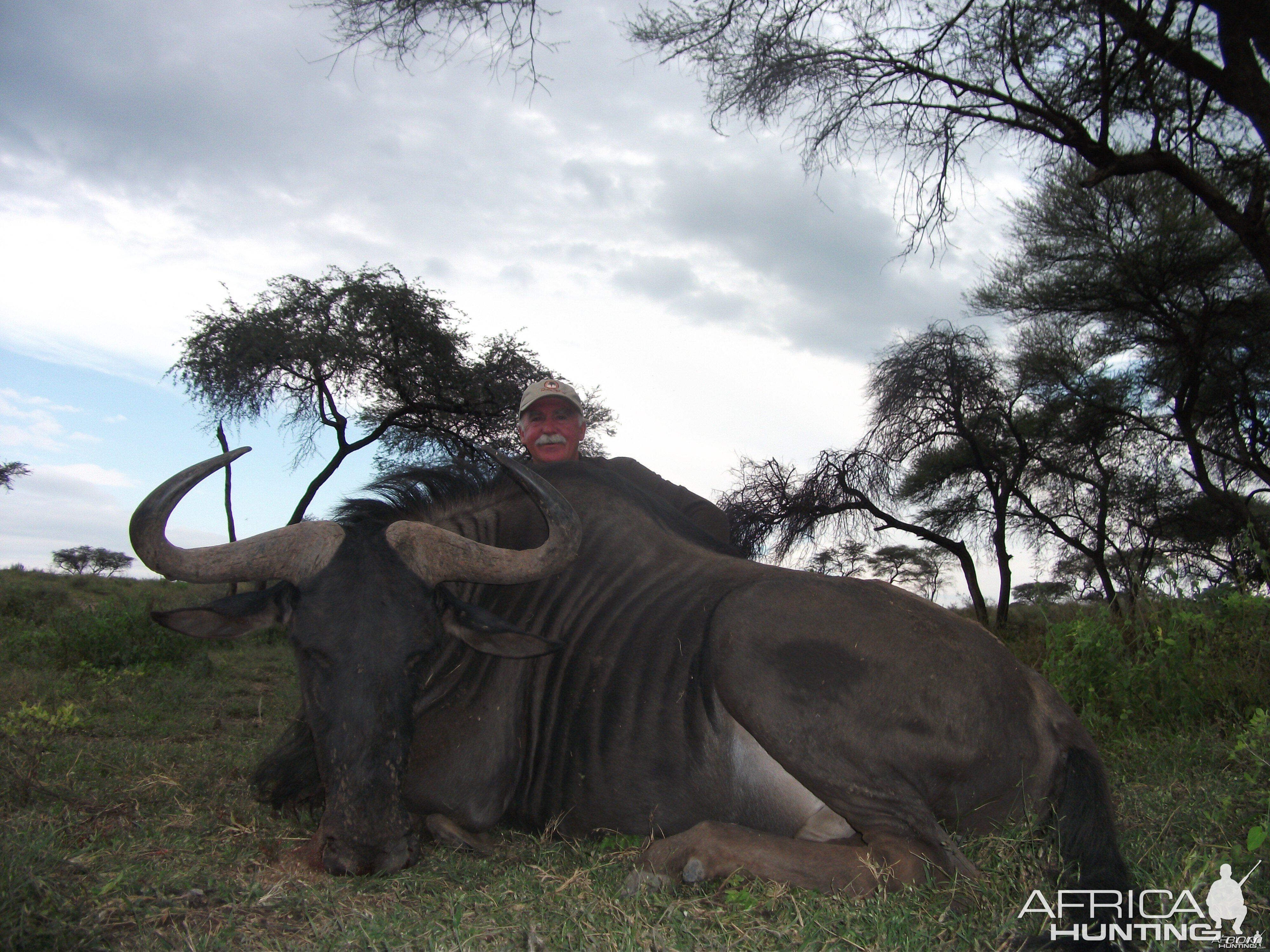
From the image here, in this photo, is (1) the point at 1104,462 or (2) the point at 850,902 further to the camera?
(1) the point at 1104,462

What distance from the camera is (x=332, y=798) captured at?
276 centimetres

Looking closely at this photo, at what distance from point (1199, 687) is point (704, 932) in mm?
3657

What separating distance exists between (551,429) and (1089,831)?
11.8ft

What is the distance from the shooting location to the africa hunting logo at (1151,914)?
2.16m

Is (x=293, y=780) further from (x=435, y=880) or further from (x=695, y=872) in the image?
(x=695, y=872)

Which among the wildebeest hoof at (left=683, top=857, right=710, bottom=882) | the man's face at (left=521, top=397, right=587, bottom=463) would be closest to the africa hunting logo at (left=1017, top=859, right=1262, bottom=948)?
the wildebeest hoof at (left=683, top=857, right=710, bottom=882)

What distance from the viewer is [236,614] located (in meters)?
3.17

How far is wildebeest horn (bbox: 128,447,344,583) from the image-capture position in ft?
10.2

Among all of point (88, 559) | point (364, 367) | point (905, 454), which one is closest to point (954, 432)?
point (905, 454)

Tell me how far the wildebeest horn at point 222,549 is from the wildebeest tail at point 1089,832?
8.06ft

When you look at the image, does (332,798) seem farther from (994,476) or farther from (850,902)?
(994,476)

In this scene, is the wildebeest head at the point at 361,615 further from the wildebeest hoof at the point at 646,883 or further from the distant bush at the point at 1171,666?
the distant bush at the point at 1171,666

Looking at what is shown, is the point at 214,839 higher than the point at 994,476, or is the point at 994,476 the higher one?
the point at 994,476

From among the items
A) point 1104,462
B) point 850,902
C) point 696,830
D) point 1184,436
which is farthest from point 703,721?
point 1104,462
